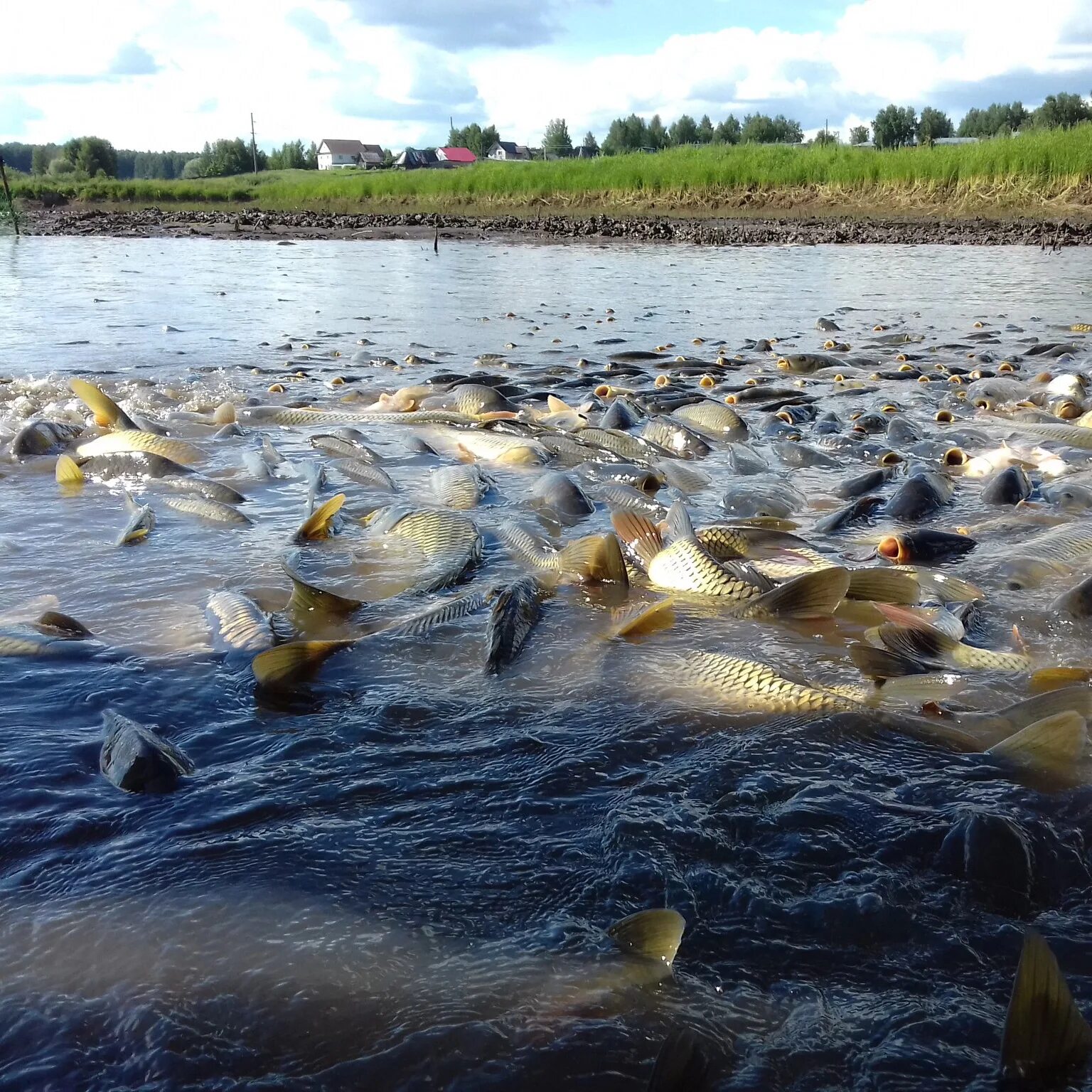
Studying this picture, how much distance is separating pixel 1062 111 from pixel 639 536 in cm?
6400

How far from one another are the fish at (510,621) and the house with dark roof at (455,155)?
83123 millimetres

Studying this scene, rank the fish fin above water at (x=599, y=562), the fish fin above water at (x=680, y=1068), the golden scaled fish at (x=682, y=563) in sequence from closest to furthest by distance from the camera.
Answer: the fish fin above water at (x=680, y=1068), the golden scaled fish at (x=682, y=563), the fish fin above water at (x=599, y=562)

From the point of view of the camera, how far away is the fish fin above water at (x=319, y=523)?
169 inches

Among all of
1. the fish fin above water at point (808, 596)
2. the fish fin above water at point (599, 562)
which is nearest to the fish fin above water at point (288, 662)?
the fish fin above water at point (599, 562)

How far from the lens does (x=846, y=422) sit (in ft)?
21.5

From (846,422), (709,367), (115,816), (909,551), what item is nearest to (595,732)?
(115,816)

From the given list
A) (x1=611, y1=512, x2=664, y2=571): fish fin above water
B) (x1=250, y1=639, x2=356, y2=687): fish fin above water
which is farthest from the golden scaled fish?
(x1=250, y1=639, x2=356, y2=687): fish fin above water

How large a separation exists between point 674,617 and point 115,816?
75.9 inches

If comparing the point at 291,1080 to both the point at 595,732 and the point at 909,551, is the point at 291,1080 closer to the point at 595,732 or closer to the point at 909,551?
the point at 595,732

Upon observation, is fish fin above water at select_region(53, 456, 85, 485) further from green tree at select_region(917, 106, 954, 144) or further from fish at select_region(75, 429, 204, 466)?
green tree at select_region(917, 106, 954, 144)

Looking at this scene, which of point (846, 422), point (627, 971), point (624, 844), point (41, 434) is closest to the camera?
point (627, 971)

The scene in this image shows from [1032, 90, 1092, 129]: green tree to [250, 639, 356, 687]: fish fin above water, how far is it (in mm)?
58730

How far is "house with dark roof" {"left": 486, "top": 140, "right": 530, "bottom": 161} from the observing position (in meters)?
96.0

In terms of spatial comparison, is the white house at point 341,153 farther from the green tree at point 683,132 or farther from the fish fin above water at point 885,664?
the fish fin above water at point 885,664
